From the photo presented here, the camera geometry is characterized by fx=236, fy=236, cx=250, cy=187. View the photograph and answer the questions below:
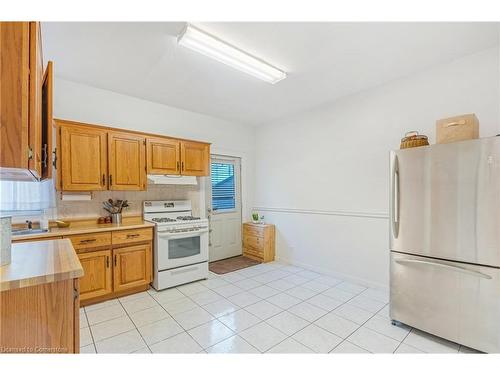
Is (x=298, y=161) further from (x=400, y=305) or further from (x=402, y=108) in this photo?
(x=400, y=305)

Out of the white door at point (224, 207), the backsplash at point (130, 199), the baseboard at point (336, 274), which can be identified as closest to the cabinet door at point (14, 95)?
the backsplash at point (130, 199)

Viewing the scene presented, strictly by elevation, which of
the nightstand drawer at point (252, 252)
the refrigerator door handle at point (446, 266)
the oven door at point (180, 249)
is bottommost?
the nightstand drawer at point (252, 252)

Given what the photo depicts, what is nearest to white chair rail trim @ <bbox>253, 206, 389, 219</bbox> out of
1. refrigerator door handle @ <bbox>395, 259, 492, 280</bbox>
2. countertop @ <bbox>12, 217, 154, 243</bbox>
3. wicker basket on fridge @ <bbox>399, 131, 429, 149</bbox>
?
refrigerator door handle @ <bbox>395, 259, 492, 280</bbox>

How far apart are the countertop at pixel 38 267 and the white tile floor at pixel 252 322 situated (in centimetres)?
99

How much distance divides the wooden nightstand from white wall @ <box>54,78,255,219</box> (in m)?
0.45

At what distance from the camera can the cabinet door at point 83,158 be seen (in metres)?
2.75

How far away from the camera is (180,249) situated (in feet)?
10.9

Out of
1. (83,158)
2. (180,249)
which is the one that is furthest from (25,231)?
(180,249)

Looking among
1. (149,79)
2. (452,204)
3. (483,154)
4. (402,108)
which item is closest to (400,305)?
(452,204)

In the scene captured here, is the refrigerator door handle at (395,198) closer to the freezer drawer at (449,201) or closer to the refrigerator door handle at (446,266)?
the freezer drawer at (449,201)

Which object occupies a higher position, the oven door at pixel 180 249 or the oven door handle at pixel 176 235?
the oven door handle at pixel 176 235

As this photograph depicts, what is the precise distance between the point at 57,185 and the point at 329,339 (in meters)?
3.30

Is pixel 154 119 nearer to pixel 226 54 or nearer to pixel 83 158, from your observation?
pixel 83 158

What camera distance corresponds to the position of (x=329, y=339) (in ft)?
6.93
